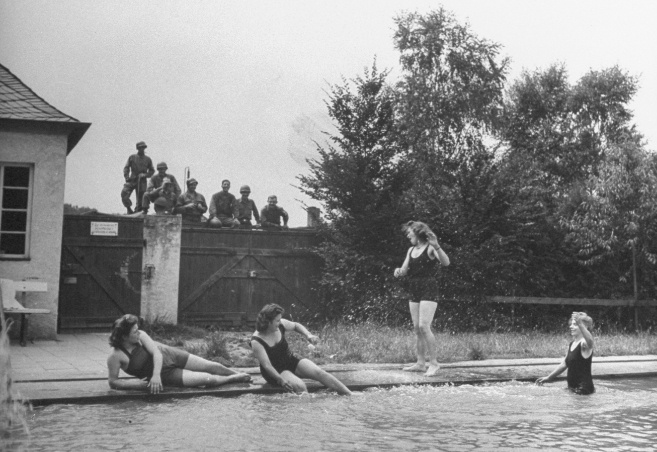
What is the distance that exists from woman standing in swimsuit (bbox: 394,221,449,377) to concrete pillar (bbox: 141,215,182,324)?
6791 millimetres

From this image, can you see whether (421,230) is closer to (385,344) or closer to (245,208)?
(385,344)

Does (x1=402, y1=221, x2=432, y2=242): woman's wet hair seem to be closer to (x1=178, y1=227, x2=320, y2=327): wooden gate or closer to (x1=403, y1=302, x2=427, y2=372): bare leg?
(x1=403, y1=302, x2=427, y2=372): bare leg

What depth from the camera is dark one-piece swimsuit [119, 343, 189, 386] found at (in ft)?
30.2

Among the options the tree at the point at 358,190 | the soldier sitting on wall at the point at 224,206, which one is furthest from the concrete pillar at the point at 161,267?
the tree at the point at 358,190

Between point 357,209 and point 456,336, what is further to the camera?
point 357,209

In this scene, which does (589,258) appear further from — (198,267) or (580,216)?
(198,267)

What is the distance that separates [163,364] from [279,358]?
146 cm

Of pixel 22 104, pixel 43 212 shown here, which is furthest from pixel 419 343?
pixel 22 104

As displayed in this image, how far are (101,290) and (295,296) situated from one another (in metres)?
4.79

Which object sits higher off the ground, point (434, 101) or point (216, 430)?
point (434, 101)

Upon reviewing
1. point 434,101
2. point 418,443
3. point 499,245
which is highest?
point 434,101

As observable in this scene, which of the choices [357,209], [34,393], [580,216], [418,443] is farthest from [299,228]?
[418,443]

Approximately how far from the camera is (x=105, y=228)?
1630 cm

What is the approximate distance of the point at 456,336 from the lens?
16750mm
